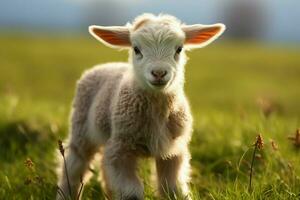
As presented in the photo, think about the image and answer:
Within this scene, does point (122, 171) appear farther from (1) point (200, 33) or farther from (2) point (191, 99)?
(2) point (191, 99)

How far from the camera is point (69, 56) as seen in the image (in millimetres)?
27062

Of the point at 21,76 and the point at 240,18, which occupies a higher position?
the point at 21,76

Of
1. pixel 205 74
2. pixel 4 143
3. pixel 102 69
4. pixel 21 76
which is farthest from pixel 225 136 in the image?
pixel 205 74

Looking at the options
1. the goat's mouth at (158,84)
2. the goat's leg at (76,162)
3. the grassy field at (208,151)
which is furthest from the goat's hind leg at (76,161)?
the goat's mouth at (158,84)

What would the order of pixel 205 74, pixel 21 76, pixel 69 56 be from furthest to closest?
pixel 69 56 → pixel 205 74 → pixel 21 76

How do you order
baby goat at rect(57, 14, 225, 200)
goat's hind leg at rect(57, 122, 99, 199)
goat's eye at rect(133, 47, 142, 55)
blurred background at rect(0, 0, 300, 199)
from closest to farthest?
baby goat at rect(57, 14, 225, 200), goat's eye at rect(133, 47, 142, 55), goat's hind leg at rect(57, 122, 99, 199), blurred background at rect(0, 0, 300, 199)

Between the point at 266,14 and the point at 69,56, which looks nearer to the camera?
the point at 69,56

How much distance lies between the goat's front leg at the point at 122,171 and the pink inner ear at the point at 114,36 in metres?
0.84

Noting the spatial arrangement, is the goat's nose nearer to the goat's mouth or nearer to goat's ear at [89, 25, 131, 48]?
the goat's mouth

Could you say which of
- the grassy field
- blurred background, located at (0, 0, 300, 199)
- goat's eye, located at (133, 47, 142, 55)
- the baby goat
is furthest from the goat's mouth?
blurred background, located at (0, 0, 300, 199)

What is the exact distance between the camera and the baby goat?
4785mm

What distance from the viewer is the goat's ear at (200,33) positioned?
17.0 ft

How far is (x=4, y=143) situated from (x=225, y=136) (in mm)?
2556

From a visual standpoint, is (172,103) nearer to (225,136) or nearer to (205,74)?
(225,136)
